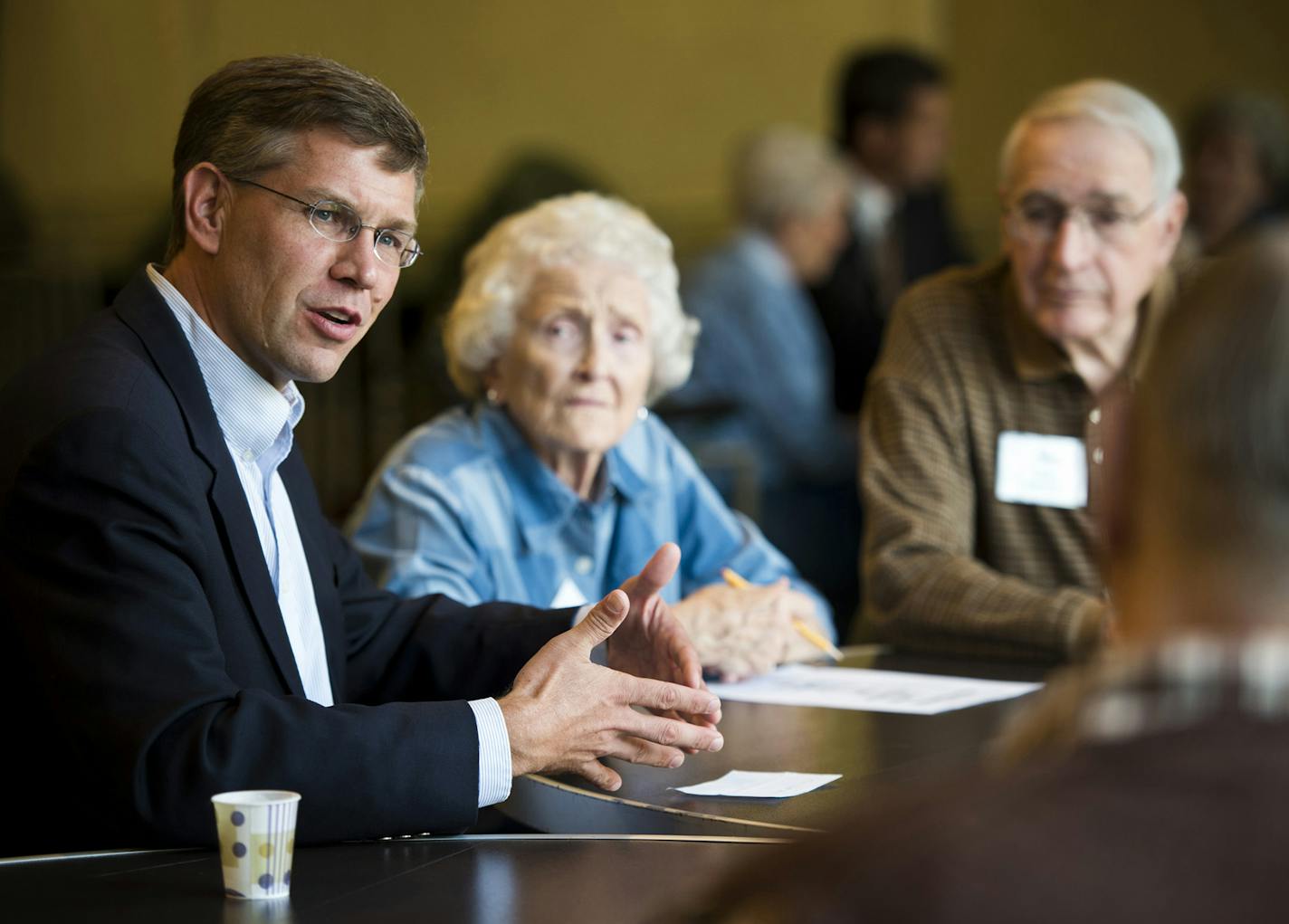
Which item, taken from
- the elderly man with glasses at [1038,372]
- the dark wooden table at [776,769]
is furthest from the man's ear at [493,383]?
the dark wooden table at [776,769]

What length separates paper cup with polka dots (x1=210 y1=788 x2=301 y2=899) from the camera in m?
1.31

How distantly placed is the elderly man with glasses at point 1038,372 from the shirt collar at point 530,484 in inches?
22.2

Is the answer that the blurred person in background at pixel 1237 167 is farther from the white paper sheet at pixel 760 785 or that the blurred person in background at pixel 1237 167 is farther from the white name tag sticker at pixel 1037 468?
the white paper sheet at pixel 760 785

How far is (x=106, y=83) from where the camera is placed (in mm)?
7738

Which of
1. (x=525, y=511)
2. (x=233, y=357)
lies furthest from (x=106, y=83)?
(x=233, y=357)

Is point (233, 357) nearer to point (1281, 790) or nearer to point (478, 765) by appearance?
point (478, 765)

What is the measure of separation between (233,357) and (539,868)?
758 mm

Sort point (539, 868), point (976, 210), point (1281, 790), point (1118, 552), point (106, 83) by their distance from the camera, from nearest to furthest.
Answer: point (1281, 790) → point (1118, 552) → point (539, 868) → point (106, 83) → point (976, 210)

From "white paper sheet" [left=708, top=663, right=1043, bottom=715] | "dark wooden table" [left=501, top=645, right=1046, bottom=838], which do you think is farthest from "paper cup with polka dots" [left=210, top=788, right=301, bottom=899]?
"white paper sheet" [left=708, top=663, right=1043, bottom=715]

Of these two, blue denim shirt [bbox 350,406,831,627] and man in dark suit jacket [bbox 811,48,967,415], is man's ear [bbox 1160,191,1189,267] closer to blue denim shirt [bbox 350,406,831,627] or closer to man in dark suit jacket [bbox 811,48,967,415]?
blue denim shirt [bbox 350,406,831,627]

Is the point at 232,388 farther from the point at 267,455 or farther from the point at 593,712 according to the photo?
Result: the point at 593,712

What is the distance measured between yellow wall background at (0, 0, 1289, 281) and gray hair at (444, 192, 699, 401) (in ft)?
15.6

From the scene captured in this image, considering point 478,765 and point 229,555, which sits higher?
point 229,555

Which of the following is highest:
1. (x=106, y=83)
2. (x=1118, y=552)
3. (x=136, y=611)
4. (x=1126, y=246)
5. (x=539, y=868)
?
(x=106, y=83)
